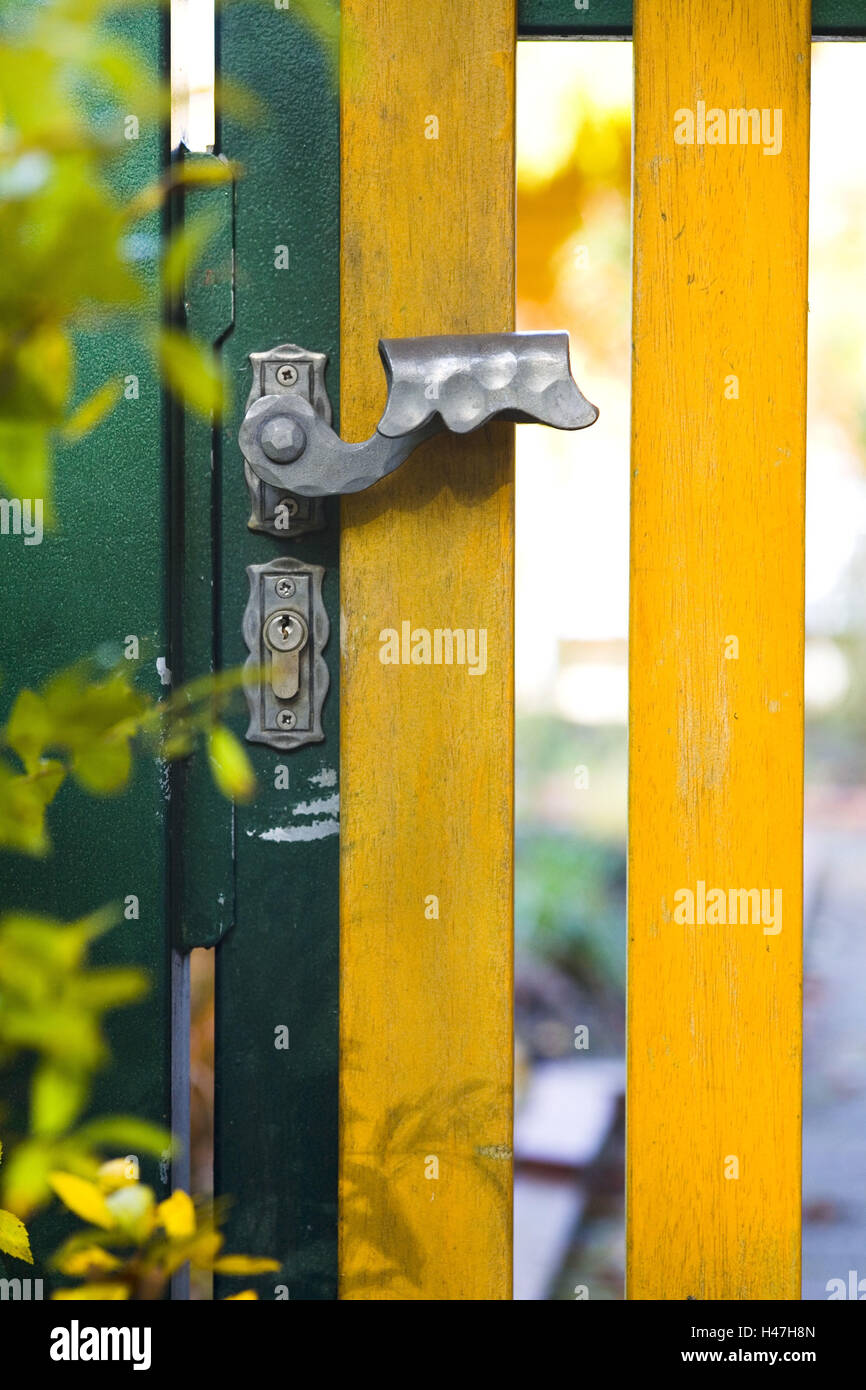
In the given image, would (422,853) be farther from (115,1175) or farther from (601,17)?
(601,17)

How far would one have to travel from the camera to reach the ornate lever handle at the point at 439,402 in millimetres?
823

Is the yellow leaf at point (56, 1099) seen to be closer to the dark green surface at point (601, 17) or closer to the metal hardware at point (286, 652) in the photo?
the metal hardware at point (286, 652)

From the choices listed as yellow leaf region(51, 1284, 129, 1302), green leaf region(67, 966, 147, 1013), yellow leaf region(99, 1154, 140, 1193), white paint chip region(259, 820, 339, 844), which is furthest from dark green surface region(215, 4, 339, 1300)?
green leaf region(67, 966, 147, 1013)

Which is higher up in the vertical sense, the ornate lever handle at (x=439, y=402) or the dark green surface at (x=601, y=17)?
the dark green surface at (x=601, y=17)

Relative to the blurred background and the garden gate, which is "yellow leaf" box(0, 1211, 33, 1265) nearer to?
the garden gate

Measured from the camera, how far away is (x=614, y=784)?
1016 millimetres

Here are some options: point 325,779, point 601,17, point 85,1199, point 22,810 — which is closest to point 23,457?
point 22,810

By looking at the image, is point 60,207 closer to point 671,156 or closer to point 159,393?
point 159,393

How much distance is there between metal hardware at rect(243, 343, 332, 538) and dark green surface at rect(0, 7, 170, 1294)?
3.2 inches

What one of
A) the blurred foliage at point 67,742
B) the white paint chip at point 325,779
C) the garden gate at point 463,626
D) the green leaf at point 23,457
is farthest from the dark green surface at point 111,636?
the green leaf at point 23,457

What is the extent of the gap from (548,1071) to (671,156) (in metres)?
1.11

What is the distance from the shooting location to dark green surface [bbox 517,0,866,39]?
0.87m

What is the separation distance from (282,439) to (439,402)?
131mm

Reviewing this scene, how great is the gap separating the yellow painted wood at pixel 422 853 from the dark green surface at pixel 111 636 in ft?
0.52
